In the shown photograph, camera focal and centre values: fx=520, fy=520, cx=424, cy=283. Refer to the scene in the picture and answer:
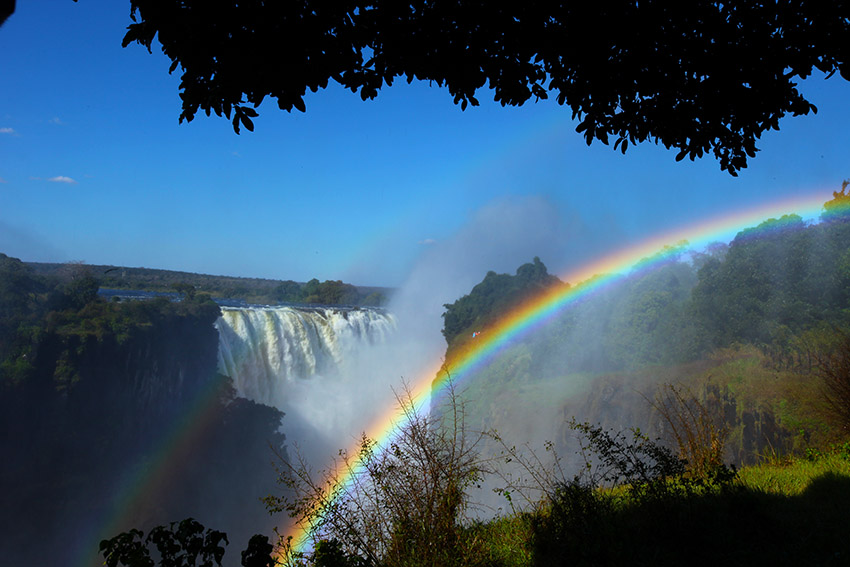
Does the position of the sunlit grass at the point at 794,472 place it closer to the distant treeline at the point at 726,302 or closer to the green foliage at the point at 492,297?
the distant treeline at the point at 726,302

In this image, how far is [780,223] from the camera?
2288cm

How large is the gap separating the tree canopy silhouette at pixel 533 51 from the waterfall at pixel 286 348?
29360 millimetres

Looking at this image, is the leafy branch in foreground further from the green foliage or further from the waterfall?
the green foliage

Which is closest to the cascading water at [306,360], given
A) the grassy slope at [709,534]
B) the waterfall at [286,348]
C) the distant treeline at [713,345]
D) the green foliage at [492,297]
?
the waterfall at [286,348]

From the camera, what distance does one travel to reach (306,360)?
34.2 metres

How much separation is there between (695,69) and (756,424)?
53.7 feet

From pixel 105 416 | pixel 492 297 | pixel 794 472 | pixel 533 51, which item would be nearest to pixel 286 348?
pixel 105 416

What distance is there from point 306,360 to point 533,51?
107 ft

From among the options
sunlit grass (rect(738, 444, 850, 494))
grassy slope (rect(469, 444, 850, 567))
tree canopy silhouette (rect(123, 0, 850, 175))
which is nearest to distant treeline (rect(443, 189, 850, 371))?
sunlit grass (rect(738, 444, 850, 494))

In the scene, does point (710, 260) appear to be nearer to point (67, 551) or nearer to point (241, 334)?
point (241, 334)

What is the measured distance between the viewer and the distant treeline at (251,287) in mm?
52906

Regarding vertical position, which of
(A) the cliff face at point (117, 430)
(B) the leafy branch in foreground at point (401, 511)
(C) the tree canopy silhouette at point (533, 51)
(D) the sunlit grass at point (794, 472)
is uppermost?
(C) the tree canopy silhouette at point (533, 51)

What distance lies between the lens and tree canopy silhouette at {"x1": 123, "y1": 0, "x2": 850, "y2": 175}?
2801 millimetres

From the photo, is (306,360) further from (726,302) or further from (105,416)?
(726,302)
